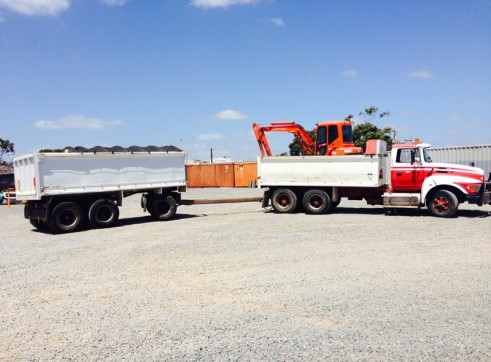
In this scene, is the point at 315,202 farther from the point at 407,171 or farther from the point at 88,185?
the point at 88,185

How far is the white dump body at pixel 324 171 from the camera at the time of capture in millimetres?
15594

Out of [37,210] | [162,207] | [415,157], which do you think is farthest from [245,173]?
[37,210]

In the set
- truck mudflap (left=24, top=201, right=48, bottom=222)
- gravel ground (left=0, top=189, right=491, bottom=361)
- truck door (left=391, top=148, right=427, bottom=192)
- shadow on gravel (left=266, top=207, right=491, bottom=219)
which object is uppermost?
truck door (left=391, top=148, right=427, bottom=192)

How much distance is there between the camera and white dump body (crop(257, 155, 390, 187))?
614 inches

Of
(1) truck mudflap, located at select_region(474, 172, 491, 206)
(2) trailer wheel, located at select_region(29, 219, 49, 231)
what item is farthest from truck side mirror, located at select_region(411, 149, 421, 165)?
(2) trailer wheel, located at select_region(29, 219, 49, 231)

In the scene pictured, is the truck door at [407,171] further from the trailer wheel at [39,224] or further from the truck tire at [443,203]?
the trailer wheel at [39,224]

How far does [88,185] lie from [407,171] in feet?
36.1

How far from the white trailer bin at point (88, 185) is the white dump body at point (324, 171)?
12.8ft

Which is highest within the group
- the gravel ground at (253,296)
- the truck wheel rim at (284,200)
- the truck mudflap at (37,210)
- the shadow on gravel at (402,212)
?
the truck mudflap at (37,210)

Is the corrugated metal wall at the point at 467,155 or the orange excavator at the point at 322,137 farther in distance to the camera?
the corrugated metal wall at the point at 467,155

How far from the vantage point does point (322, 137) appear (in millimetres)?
17750

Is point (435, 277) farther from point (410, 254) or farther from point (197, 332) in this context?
point (197, 332)

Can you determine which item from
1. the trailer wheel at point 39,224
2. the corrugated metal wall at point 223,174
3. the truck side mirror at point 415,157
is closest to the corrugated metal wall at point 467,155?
the truck side mirror at point 415,157

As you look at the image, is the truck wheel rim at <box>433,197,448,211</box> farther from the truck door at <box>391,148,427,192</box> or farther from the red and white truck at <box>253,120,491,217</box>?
the truck door at <box>391,148,427,192</box>
